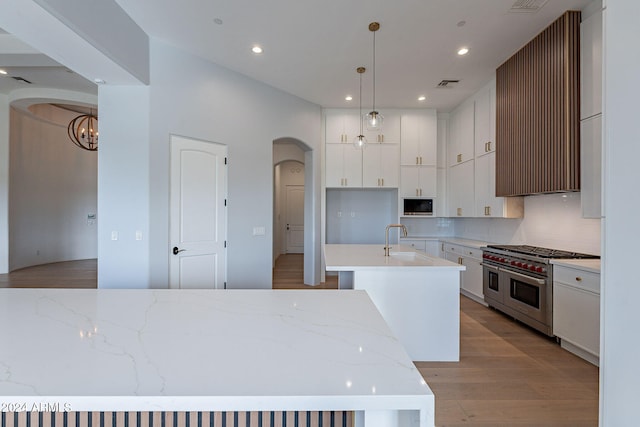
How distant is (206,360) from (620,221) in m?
1.37

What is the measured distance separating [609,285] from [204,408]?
131 cm

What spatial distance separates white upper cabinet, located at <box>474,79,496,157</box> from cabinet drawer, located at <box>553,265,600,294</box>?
6.63ft

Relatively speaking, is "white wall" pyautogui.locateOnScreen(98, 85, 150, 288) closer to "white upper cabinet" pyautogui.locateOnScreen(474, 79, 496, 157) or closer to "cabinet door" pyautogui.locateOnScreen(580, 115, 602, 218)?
"cabinet door" pyautogui.locateOnScreen(580, 115, 602, 218)

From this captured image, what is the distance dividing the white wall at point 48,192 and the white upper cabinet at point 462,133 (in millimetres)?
8594

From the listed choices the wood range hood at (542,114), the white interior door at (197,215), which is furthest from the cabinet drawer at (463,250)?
the white interior door at (197,215)

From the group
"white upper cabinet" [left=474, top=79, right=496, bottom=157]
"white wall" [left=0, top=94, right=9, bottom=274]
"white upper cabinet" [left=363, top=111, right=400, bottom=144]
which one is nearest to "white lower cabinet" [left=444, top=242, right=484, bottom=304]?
"white upper cabinet" [left=474, top=79, right=496, bottom=157]

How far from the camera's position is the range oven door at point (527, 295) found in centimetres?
301

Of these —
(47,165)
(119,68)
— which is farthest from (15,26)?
(47,165)

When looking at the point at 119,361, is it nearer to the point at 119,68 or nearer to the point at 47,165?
the point at 119,68

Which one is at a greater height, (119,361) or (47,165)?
(47,165)

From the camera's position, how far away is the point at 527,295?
325cm

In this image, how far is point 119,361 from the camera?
793mm

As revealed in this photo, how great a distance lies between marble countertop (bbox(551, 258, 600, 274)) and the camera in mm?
2485

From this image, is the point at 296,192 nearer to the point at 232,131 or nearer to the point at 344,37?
the point at 232,131
